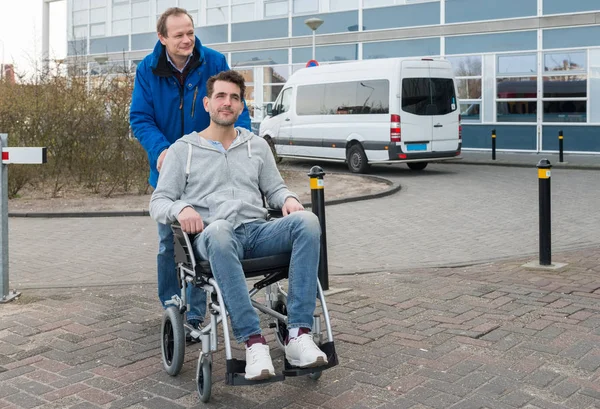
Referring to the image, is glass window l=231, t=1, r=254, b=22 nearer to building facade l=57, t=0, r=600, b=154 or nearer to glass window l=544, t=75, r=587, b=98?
building facade l=57, t=0, r=600, b=154

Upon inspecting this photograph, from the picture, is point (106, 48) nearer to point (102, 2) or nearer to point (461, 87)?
point (102, 2)

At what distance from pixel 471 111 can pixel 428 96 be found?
26.6ft

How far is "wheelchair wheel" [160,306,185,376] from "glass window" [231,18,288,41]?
2730 cm

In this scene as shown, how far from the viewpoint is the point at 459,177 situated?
17750mm

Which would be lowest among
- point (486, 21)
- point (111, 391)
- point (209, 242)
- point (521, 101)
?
point (111, 391)

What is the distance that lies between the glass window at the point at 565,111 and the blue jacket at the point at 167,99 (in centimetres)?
2043

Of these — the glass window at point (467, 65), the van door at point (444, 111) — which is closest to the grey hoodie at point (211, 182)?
the van door at point (444, 111)

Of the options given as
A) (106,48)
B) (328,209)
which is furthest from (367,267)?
(106,48)

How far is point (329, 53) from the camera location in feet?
96.3

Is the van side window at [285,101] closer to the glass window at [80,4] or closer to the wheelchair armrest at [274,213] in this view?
the wheelchair armrest at [274,213]

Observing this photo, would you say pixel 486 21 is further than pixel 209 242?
Yes

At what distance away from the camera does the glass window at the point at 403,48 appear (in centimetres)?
2677

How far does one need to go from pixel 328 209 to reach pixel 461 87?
1516cm

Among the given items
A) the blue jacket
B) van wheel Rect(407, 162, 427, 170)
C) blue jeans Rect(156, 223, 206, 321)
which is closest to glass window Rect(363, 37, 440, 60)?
van wheel Rect(407, 162, 427, 170)
